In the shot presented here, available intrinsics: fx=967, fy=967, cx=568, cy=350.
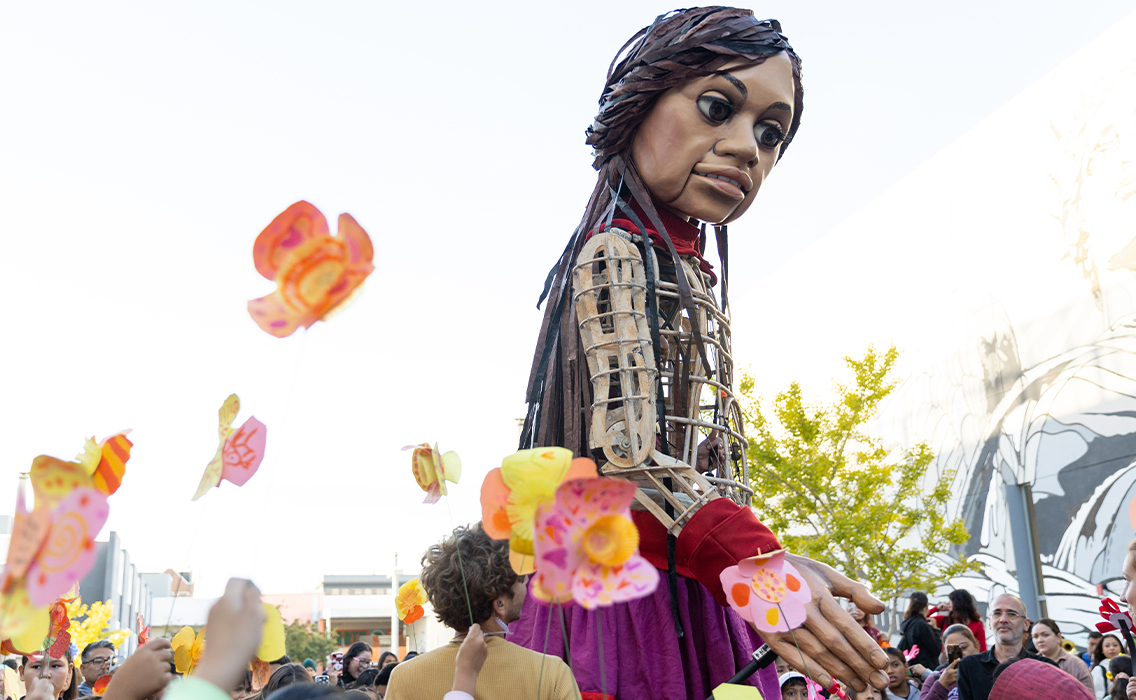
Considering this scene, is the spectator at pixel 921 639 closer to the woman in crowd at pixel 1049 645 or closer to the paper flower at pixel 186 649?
the woman in crowd at pixel 1049 645

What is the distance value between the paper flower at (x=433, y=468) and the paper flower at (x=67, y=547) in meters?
0.91

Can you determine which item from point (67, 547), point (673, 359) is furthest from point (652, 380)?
point (67, 547)

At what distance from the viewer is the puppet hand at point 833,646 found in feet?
6.62

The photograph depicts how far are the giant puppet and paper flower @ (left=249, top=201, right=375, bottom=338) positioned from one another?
804 mm

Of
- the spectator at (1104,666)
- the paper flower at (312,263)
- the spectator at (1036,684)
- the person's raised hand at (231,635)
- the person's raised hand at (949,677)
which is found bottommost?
the spectator at (1104,666)

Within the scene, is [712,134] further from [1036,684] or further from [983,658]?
[983,658]

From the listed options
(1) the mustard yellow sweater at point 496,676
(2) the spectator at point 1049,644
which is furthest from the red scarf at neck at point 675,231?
(2) the spectator at point 1049,644

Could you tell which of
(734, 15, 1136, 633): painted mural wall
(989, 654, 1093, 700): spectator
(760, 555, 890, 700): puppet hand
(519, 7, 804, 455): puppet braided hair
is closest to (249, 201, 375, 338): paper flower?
(519, 7, 804, 455): puppet braided hair

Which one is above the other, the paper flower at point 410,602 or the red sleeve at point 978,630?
the paper flower at point 410,602

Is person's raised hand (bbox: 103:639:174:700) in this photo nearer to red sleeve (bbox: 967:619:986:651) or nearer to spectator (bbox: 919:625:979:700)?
spectator (bbox: 919:625:979:700)

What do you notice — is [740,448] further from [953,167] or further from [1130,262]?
[953,167]

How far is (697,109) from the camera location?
104 inches

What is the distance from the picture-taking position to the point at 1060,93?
1380 centimetres

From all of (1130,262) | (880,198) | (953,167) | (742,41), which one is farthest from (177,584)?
(880,198)
